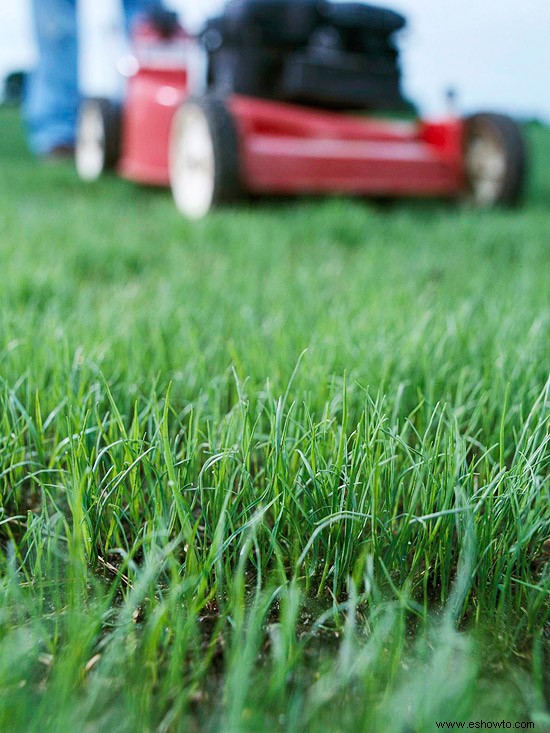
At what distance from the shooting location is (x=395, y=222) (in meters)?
3.01

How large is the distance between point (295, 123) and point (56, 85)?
10.2 ft

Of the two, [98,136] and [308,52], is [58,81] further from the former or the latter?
[308,52]

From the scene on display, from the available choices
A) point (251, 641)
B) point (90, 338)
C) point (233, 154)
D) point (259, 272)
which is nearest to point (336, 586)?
point (251, 641)

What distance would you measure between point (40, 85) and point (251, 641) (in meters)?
6.16

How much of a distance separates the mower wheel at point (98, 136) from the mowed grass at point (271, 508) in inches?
112

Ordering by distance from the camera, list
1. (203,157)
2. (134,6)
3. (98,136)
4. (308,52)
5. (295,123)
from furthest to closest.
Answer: (134,6) → (98,136) → (308,52) → (295,123) → (203,157)

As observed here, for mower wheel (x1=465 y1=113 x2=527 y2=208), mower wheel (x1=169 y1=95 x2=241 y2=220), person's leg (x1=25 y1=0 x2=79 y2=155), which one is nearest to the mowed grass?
mower wheel (x1=169 y1=95 x2=241 y2=220)

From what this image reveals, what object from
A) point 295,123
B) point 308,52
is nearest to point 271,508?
point 295,123

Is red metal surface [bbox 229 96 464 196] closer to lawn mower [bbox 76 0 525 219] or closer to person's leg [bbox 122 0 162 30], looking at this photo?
lawn mower [bbox 76 0 525 219]

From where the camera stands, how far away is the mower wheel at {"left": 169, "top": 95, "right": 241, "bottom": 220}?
311 centimetres

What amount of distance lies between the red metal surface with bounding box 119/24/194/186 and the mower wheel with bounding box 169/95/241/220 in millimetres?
140

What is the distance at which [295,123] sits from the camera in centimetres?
351

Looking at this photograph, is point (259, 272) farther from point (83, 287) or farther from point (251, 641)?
point (251, 641)

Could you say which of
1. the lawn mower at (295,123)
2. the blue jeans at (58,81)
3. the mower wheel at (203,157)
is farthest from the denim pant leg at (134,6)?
the mower wheel at (203,157)
